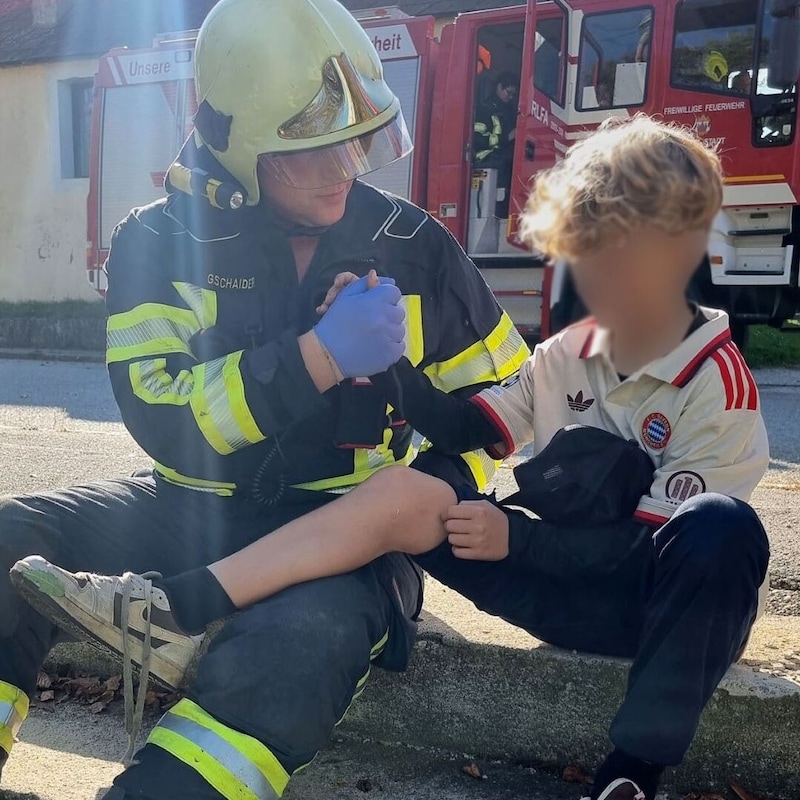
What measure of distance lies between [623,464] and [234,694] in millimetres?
671

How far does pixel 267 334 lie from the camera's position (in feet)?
5.92

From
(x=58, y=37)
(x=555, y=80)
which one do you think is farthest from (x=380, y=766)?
(x=58, y=37)

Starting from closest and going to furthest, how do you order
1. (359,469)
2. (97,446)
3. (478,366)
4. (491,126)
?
(359,469) → (478,366) → (97,446) → (491,126)

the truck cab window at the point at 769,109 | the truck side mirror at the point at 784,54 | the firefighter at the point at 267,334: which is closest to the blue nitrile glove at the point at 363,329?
the firefighter at the point at 267,334

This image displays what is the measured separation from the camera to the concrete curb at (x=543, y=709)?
5.32 feet

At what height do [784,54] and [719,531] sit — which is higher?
[784,54]

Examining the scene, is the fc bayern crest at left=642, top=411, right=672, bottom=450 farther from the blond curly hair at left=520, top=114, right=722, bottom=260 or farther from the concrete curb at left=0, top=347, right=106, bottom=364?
the concrete curb at left=0, top=347, right=106, bottom=364

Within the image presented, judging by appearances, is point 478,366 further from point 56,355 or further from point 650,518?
point 56,355

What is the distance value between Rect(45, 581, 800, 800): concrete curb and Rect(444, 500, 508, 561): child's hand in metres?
0.28

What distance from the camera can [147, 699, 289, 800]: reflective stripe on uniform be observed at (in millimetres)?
1296

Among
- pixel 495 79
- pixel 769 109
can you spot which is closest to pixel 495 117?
pixel 495 79

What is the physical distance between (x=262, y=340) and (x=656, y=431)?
835mm

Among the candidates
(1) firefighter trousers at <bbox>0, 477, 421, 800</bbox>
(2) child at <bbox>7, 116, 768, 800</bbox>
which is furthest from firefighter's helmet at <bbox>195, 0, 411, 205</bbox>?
(1) firefighter trousers at <bbox>0, 477, 421, 800</bbox>

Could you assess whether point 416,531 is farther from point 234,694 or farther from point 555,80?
point 555,80
